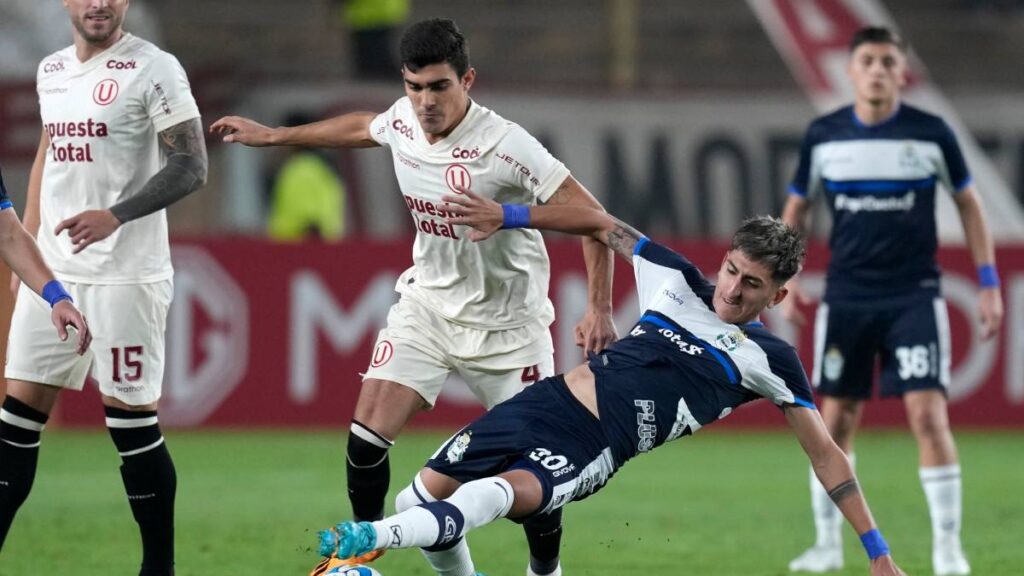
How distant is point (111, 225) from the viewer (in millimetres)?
6535

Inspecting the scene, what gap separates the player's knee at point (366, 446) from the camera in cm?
681

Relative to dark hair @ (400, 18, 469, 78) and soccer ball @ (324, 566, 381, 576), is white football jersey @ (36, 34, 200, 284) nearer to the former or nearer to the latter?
dark hair @ (400, 18, 469, 78)

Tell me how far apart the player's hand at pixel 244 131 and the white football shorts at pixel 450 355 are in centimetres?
86

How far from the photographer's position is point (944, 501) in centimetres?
816

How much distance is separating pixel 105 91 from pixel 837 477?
309 centimetres

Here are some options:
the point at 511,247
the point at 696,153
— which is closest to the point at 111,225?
the point at 511,247

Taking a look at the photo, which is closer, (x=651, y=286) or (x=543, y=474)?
(x=543, y=474)

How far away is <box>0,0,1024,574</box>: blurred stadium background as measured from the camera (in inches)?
449

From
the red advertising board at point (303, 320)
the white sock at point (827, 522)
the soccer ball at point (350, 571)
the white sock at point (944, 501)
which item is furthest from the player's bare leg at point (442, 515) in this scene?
the red advertising board at point (303, 320)

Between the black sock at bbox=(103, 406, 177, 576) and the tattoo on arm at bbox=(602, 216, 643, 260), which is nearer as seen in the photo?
the tattoo on arm at bbox=(602, 216, 643, 260)

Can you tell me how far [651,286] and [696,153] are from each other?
10.4 meters

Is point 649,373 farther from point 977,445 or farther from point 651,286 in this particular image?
point 977,445

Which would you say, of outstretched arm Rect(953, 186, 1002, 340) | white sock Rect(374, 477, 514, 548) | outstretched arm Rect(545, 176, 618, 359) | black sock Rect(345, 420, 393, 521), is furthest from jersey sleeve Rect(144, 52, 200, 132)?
outstretched arm Rect(953, 186, 1002, 340)

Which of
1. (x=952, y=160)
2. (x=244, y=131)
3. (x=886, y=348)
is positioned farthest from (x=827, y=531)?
(x=244, y=131)
